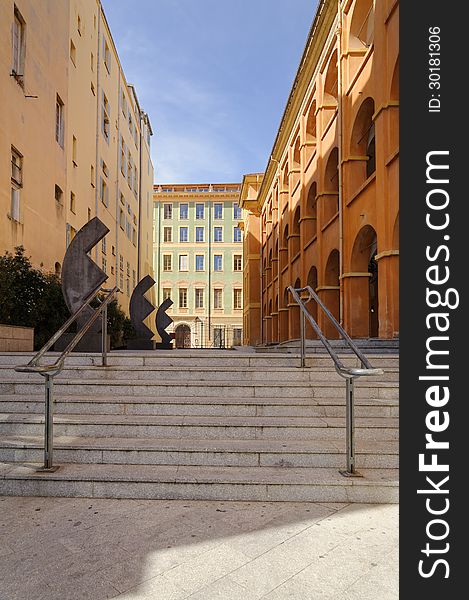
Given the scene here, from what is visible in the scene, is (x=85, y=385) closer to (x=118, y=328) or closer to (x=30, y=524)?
(x=30, y=524)

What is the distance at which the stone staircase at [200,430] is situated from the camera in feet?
12.5

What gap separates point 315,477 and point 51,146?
50.8ft

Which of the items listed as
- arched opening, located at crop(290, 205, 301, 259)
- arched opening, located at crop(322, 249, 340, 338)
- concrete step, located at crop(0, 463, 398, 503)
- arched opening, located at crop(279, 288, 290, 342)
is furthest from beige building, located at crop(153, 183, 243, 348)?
concrete step, located at crop(0, 463, 398, 503)

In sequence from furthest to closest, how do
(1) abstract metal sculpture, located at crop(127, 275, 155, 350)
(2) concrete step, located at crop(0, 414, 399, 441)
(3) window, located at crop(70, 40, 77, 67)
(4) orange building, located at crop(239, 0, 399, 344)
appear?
(3) window, located at crop(70, 40, 77, 67)
(1) abstract metal sculpture, located at crop(127, 275, 155, 350)
(4) orange building, located at crop(239, 0, 399, 344)
(2) concrete step, located at crop(0, 414, 399, 441)

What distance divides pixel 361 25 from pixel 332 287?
29.2 feet

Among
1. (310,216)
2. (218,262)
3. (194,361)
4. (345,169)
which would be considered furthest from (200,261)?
(194,361)

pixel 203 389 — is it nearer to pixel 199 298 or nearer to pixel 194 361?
pixel 194 361

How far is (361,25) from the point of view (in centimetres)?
1537

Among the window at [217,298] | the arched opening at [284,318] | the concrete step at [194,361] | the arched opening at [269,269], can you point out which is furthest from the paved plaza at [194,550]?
the window at [217,298]

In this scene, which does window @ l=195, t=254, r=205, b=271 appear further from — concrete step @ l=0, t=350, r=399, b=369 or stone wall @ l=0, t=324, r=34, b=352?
concrete step @ l=0, t=350, r=399, b=369

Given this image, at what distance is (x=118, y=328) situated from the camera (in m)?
16.0

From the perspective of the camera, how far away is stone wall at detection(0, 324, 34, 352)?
889 centimetres

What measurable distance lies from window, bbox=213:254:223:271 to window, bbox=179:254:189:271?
3.45m

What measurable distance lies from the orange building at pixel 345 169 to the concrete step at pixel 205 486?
8.10 meters
